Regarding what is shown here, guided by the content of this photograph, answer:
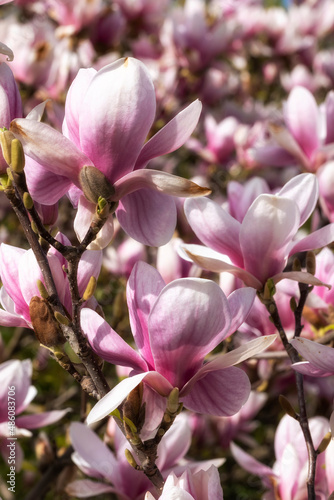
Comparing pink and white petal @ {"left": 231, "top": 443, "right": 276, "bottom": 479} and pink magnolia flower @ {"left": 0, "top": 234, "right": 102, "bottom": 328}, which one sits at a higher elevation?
pink magnolia flower @ {"left": 0, "top": 234, "right": 102, "bottom": 328}

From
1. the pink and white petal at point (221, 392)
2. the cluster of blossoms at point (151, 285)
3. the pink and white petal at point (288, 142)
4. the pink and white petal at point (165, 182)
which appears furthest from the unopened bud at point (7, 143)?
the pink and white petal at point (288, 142)

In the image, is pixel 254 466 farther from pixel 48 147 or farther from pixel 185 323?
pixel 48 147

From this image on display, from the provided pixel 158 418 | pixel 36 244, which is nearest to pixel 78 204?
pixel 36 244

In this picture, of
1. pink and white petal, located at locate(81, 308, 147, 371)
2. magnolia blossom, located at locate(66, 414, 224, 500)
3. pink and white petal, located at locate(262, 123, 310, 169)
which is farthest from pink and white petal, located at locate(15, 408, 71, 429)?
pink and white petal, located at locate(262, 123, 310, 169)

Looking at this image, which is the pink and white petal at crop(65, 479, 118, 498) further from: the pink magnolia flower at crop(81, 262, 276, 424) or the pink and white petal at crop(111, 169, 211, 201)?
the pink and white petal at crop(111, 169, 211, 201)

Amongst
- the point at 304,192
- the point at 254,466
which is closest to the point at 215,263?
the point at 304,192

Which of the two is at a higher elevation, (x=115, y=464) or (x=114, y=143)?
(x=114, y=143)
